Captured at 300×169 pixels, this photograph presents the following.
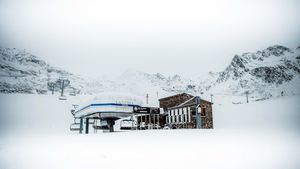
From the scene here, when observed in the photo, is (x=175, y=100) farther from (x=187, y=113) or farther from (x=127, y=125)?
(x=127, y=125)

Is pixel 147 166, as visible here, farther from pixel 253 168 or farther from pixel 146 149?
pixel 253 168

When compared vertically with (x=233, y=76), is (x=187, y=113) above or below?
below

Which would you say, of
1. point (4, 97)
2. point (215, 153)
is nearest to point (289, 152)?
point (215, 153)

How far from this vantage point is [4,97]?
998 inches

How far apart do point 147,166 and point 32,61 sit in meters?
137

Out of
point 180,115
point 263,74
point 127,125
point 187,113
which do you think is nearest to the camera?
point 127,125

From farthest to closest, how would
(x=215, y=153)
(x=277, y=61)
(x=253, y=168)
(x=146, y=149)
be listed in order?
(x=277, y=61)
(x=146, y=149)
(x=215, y=153)
(x=253, y=168)

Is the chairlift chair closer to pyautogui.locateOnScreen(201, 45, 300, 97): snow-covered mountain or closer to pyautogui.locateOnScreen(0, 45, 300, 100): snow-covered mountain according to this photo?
pyautogui.locateOnScreen(0, 45, 300, 100): snow-covered mountain

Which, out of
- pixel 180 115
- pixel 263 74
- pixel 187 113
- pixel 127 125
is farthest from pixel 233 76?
pixel 127 125

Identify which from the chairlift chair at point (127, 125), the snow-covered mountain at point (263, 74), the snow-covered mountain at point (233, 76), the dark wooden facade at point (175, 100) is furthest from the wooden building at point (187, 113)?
the snow-covered mountain at point (263, 74)

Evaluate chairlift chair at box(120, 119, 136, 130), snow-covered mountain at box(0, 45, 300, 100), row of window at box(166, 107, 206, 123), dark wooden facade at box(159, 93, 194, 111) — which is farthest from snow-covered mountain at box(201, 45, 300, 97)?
chairlift chair at box(120, 119, 136, 130)

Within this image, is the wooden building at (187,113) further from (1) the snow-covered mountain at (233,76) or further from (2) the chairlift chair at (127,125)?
(1) the snow-covered mountain at (233,76)

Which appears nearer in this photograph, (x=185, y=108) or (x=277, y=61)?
(x=185, y=108)

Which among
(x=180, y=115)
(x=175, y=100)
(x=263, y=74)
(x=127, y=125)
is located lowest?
(x=127, y=125)
